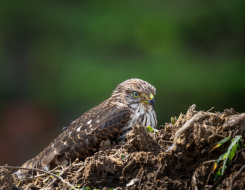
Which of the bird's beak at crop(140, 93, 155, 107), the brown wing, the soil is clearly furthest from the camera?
the bird's beak at crop(140, 93, 155, 107)

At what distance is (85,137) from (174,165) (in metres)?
1.27

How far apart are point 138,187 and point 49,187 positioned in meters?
0.68

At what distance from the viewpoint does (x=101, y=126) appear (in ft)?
10.4

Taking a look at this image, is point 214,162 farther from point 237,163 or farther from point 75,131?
point 75,131

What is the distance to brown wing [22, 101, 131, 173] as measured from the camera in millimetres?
3068

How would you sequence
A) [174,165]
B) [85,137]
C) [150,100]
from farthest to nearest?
[150,100] → [85,137] → [174,165]

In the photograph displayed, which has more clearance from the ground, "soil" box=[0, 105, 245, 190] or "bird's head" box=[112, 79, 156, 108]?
"bird's head" box=[112, 79, 156, 108]

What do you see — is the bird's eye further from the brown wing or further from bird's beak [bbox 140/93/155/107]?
the brown wing

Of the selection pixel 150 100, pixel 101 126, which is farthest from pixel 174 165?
pixel 150 100

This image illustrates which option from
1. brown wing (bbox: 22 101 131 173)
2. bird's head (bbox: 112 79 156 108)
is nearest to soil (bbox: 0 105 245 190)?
brown wing (bbox: 22 101 131 173)

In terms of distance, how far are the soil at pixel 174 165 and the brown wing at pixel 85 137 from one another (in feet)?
2.27

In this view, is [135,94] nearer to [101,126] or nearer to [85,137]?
[101,126]

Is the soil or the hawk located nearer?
the soil

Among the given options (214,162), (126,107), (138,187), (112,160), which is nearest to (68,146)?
(126,107)
